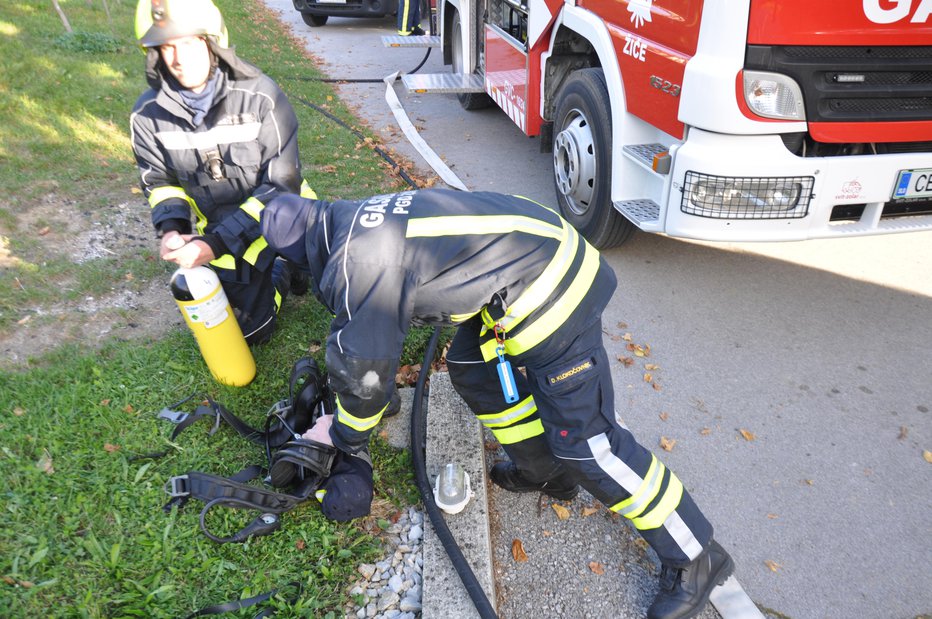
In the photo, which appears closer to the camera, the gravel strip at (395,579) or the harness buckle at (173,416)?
the gravel strip at (395,579)

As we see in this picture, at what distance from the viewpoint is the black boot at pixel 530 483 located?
2.57 meters

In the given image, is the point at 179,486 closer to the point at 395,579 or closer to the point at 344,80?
the point at 395,579

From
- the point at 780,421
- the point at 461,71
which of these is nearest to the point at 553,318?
the point at 780,421

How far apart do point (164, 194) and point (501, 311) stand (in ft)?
6.93

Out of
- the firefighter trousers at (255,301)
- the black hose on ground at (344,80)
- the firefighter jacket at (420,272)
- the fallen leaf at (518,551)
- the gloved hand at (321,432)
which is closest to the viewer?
the firefighter jacket at (420,272)

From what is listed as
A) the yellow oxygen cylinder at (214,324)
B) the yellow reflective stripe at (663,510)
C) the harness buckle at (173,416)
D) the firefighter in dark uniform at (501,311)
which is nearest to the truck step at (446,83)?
the yellow oxygen cylinder at (214,324)

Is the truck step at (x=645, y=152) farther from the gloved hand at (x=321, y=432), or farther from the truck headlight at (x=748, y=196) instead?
the gloved hand at (x=321, y=432)

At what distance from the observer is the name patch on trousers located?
2.12 meters

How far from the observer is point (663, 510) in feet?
7.02

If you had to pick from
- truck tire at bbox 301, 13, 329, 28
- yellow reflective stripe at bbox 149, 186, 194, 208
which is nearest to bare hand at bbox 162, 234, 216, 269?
yellow reflective stripe at bbox 149, 186, 194, 208

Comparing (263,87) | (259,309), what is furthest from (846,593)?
(263,87)

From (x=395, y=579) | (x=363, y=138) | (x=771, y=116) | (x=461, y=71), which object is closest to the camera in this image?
(x=395, y=579)

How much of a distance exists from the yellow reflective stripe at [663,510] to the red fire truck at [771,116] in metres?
1.47

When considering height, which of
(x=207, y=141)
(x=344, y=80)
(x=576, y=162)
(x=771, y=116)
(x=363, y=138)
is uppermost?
(x=771, y=116)
